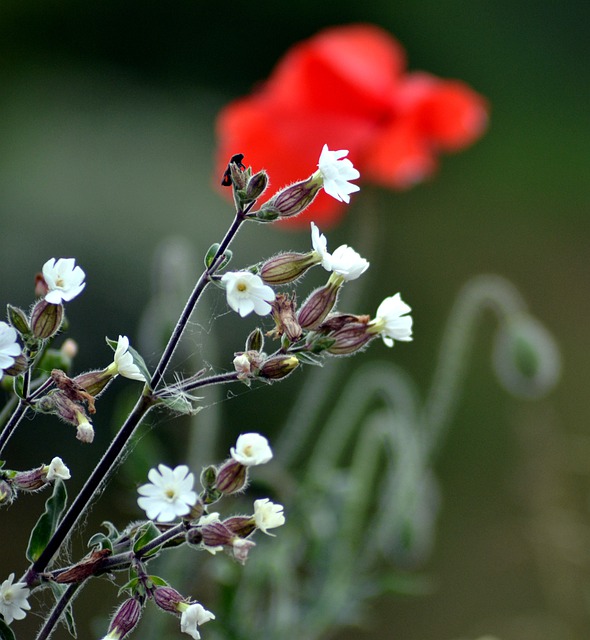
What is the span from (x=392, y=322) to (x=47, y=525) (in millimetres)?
109

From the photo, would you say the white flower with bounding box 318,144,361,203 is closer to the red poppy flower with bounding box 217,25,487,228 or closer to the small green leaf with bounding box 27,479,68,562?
the small green leaf with bounding box 27,479,68,562

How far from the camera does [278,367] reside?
0.23 m

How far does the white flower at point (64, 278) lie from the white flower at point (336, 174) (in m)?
0.07

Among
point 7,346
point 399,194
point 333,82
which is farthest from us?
point 399,194

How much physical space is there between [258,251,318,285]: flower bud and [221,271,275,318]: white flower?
3 centimetres

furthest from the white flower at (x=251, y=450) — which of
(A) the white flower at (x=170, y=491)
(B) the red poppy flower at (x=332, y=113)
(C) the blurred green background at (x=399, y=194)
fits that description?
(C) the blurred green background at (x=399, y=194)

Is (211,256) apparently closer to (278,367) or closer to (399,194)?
(278,367)

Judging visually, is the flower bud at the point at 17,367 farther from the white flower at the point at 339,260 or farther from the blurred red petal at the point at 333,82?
the blurred red petal at the point at 333,82

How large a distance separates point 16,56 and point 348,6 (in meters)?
0.55

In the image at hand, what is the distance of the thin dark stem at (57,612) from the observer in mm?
214

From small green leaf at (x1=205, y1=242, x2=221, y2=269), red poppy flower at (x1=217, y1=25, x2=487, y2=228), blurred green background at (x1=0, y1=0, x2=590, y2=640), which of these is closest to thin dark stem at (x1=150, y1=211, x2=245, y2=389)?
small green leaf at (x1=205, y1=242, x2=221, y2=269)

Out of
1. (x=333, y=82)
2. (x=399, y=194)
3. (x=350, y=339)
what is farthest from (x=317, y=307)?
(x=399, y=194)

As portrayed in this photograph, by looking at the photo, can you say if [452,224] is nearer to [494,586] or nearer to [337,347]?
[494,586]

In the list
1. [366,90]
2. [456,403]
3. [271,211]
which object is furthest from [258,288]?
[456,403]
